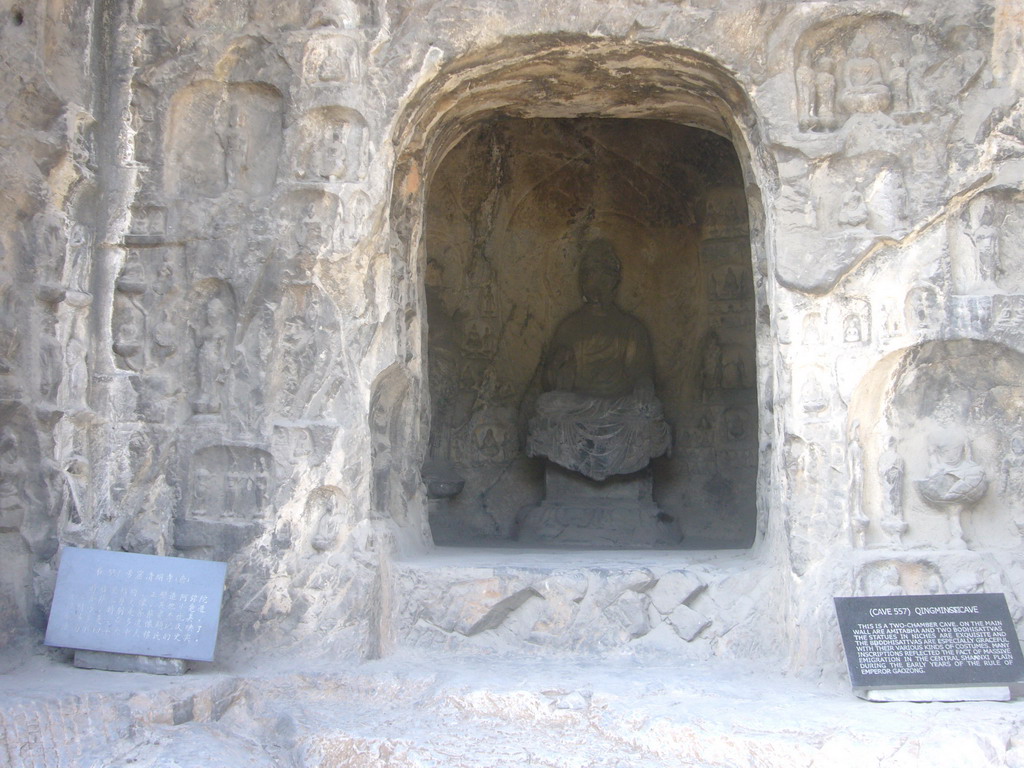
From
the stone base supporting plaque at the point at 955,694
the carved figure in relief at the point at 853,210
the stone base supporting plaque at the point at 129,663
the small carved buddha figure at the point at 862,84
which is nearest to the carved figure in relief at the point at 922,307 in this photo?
the carved figure in relief at the point at 853,210

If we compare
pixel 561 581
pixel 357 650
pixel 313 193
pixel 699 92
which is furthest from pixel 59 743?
pixel 699 92

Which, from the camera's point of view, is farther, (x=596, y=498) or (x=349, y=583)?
(x=596, y=498)

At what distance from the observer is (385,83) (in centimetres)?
479

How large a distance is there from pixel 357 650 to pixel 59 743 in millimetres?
1265

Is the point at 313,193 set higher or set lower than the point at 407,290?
higher

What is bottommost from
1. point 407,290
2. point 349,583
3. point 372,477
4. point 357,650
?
point 357,650

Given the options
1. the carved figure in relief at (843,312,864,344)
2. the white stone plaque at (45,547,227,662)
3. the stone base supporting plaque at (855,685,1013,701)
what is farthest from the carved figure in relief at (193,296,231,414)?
the stone base supporting plaque at (855,685,1013,701)

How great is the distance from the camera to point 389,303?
4961 millimetres

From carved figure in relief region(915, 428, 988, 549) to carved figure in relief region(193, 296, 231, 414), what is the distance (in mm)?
3064

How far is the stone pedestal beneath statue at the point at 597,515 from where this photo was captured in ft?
21.5

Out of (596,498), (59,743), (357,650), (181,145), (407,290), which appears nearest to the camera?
(59,743)

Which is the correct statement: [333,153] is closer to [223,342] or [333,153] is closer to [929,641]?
[223,342]

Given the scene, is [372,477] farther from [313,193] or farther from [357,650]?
[313,193]

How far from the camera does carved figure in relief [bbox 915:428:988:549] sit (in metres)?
4.48
